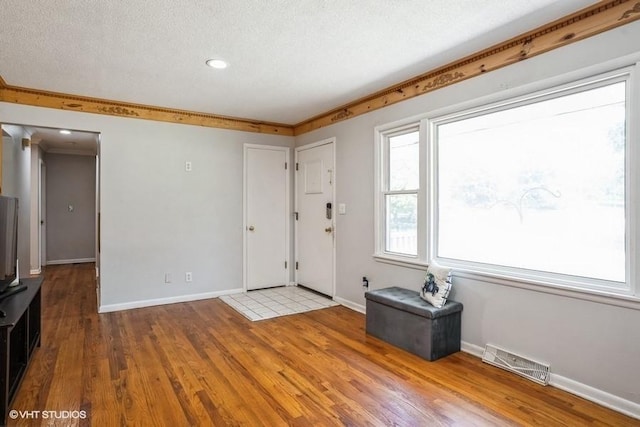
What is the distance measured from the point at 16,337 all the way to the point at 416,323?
290cm

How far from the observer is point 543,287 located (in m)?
2.47

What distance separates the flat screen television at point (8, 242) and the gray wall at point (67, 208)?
594 centimetres

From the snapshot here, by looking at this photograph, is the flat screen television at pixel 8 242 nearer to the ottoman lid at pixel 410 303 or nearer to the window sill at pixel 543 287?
the ottoman lid at pixel 410 303

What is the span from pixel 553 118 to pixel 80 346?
4.12 m

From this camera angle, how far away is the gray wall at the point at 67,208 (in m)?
7.67

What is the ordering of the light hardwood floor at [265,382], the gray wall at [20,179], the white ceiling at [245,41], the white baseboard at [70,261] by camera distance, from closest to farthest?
the light hardwood floor at [265,382] → the white ceiling at [245,41] → the gray wall at [20,179] → the white baseboard at [70,261]

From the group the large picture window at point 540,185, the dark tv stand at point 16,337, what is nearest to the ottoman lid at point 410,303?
the large picture window at point 540,185

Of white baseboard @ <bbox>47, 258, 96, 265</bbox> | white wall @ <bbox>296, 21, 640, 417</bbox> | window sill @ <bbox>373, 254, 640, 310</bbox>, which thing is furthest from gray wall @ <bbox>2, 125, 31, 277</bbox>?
window sill @ <bbox>373, 254, 640, 310</bbox>

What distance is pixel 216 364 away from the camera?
2.74 m

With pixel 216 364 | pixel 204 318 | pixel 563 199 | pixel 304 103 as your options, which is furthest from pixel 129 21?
pixel 563 199

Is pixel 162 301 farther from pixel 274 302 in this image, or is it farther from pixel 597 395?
pixel 597 395

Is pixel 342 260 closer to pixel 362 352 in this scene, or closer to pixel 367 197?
pixel 367 197

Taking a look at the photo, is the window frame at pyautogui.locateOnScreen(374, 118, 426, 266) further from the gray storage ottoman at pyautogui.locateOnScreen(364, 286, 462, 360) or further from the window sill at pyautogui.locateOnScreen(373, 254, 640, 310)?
the gray storage ottoman at pyautogui.locateOnScreen(364, 286, 462, 360)

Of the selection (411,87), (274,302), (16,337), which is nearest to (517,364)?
(411,87)
